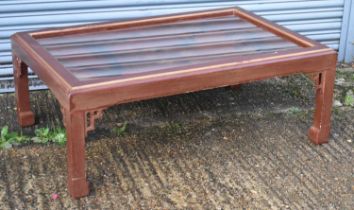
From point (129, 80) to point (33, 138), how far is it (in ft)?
3.22

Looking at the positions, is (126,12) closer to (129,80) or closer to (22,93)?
(22,93)

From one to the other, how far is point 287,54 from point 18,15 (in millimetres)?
1935

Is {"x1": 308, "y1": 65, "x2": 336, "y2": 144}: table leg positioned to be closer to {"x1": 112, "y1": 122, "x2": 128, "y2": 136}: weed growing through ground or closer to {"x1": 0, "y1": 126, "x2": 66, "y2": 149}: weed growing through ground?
{"x1": 112, "y1": 122, "x2": 128, "y2": 136}: weed growing through ground

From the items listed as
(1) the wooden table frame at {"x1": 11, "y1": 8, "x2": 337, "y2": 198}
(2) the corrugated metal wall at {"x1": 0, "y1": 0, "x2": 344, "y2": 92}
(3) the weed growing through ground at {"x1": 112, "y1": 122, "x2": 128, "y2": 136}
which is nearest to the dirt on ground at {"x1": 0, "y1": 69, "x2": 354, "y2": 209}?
(3) the weed growing through ground at {"x1": 112, "y1": 122, "x2": 128, "y2": 136}

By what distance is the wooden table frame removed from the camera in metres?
2.88

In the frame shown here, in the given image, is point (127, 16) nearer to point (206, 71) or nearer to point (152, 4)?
point (152, 4)

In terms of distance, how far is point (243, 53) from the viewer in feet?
11.1

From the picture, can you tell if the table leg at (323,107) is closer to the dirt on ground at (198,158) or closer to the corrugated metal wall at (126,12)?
the dirt on ground at (198,158)

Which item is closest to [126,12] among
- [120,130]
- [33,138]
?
[120,130]

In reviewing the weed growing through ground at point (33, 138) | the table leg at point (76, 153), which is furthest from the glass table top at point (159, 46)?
the weed growing through ground at point (33, 138)

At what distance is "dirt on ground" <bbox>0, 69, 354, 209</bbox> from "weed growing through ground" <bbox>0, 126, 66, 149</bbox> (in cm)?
5

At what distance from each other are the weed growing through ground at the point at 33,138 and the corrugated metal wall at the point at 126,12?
759mm

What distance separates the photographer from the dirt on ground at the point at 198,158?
3.10m

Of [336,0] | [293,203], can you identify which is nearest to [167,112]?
[293,203]
